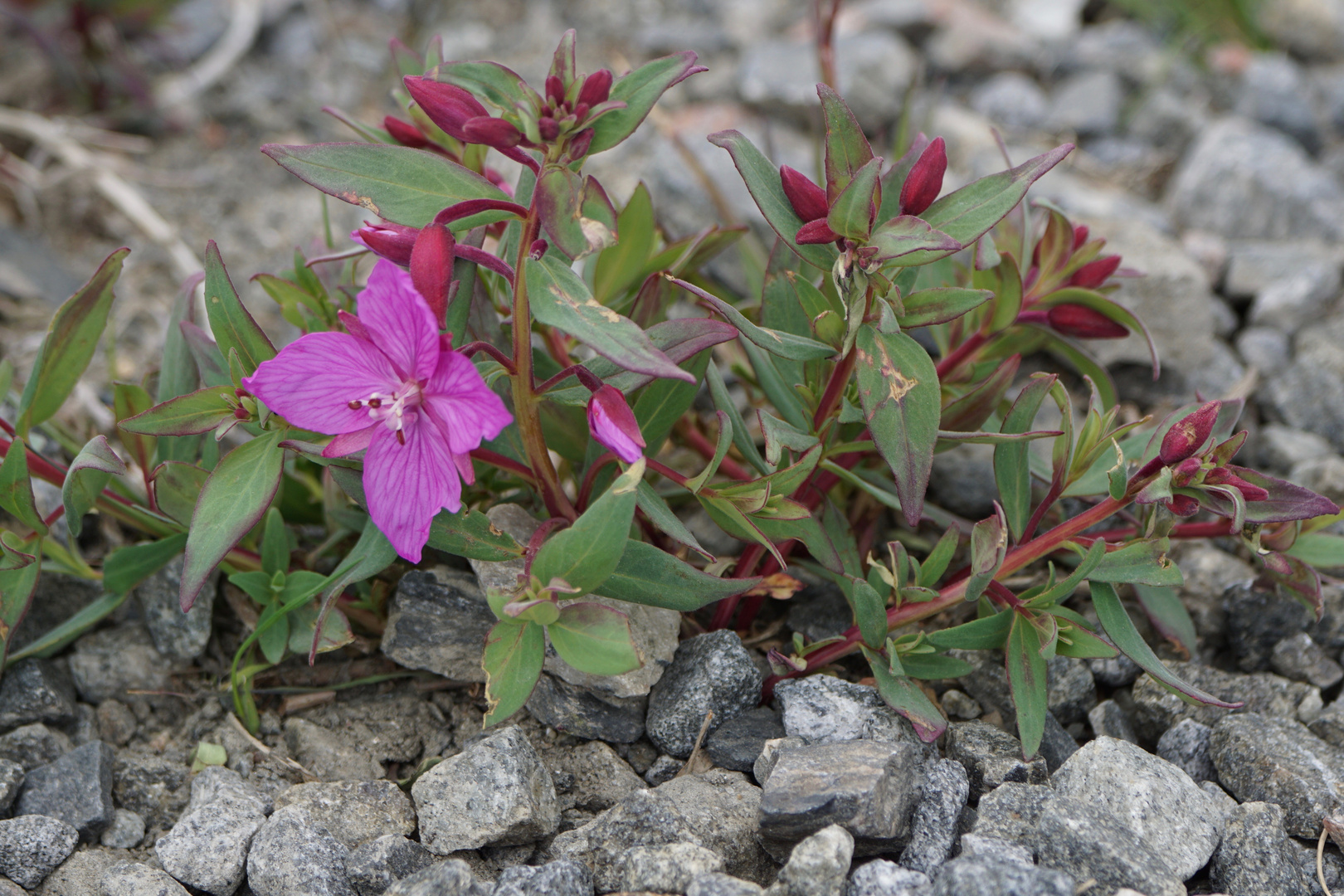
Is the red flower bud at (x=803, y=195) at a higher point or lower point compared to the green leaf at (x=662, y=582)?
higher

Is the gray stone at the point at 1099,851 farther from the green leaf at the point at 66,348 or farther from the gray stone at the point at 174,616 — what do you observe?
the green leaf at the point at 66,348

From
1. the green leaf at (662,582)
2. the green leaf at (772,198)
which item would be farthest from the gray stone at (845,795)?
the green leaf at (772,198)

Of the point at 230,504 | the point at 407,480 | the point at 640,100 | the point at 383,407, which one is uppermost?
the point at 640,100

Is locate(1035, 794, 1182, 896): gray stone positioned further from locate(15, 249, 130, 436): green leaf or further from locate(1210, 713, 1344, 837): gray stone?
locate(15, 249, 130, 436): green leaf

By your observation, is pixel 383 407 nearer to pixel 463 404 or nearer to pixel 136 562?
pixel 463 404

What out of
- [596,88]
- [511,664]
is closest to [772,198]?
[596,88]

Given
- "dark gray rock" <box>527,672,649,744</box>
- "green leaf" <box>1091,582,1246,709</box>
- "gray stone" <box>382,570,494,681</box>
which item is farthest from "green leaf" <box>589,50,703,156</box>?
"green leaf" <box>1091,582,1246,709</box>

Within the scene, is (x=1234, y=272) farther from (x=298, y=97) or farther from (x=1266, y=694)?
(x=298, y=97)
